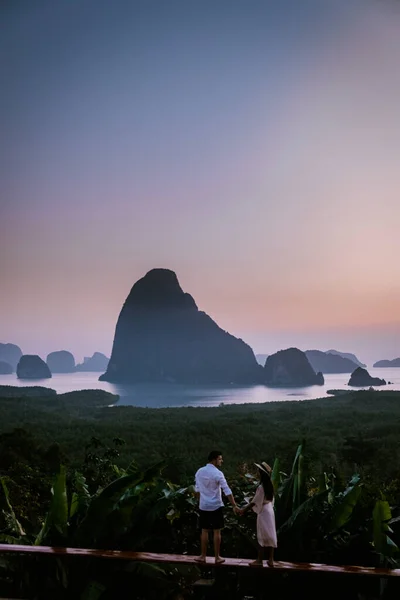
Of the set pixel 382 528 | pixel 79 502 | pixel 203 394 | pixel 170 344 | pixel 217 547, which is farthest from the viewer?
pixel 170 344

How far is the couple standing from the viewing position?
3.99 m

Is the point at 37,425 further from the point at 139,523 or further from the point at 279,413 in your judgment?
the point at 139,523

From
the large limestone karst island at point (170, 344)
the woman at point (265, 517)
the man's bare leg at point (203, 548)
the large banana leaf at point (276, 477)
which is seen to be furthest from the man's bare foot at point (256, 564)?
the large limestone karst island at point (170, 344)

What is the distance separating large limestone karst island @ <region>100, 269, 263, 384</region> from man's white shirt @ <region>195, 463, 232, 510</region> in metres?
144

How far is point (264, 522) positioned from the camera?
13.1 feet

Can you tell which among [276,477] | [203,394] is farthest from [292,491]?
[203,394]

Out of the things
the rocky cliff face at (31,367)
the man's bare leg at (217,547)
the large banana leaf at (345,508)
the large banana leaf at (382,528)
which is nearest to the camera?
the large banana leaf at (382,528)

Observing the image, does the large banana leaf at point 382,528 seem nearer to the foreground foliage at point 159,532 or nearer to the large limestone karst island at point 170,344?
the foreground foliage at point 159,532

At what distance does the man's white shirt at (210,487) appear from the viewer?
13.9 feet

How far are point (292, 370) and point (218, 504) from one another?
438 ft

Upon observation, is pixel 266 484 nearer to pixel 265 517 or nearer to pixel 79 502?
pixel 265 517

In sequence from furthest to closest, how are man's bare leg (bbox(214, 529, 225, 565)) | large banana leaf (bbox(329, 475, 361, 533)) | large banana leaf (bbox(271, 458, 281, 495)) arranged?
large banana leaf (bbox(271, 458, 281, 495))
large banana leaf (bbox(329, 475, 361, 533))
man's bare leg (bbox(214, 529, 225, 565))

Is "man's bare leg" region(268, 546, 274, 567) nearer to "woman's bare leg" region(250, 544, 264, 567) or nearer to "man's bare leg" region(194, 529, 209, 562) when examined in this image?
"woman's bare leg" region(250, 544, 264, 567)

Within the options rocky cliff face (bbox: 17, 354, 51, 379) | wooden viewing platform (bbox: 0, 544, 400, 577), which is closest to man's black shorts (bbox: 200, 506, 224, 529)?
wooden viewing platform (bbox: 0, 544, 400, 577)
